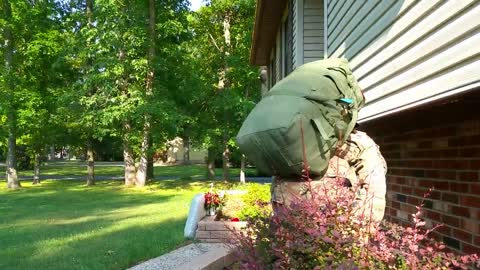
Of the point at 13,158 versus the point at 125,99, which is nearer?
the point at 125,99

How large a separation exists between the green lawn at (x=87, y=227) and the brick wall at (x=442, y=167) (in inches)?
131

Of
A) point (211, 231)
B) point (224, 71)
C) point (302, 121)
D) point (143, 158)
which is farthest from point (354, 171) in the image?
point (224, 71)

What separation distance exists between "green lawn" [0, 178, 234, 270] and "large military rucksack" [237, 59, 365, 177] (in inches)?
150

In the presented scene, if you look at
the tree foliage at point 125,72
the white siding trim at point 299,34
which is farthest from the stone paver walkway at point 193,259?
the tree foliage at point 125,72

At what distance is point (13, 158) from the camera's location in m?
23.8

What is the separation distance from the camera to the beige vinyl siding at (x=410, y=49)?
2.86 m

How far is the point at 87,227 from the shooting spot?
10.8 meters

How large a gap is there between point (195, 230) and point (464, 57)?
5.67 metres

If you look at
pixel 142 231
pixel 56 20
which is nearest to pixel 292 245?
pixel 142 231

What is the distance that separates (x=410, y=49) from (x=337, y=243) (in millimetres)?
1955

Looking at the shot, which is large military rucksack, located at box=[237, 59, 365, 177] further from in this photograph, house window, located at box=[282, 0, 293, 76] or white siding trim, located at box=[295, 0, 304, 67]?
house window, located at box=[282, 0, 293, 76]

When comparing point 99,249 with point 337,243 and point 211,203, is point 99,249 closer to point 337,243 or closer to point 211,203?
point 211,203

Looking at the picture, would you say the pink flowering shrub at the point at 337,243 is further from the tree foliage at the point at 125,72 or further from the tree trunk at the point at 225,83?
the tree trunk at the point at 225,83

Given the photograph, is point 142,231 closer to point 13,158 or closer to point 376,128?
point 376,128
